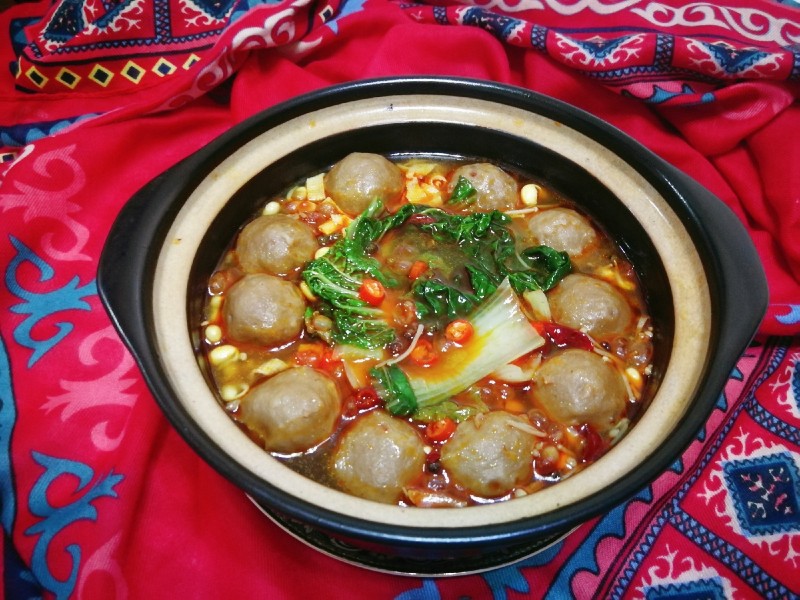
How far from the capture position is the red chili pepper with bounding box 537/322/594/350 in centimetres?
255

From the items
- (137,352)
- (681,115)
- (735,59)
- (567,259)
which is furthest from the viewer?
(681,115)

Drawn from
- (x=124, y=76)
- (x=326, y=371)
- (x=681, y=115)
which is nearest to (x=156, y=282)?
(x=326, y=371)

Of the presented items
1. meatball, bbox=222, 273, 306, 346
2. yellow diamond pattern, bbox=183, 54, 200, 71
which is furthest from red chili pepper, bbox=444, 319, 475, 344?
yellow diamond pattern, bbox=183, 54, 200, 71

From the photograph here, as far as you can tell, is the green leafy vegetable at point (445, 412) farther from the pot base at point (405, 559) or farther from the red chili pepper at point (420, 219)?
the red chili pepper at point (420, 219)

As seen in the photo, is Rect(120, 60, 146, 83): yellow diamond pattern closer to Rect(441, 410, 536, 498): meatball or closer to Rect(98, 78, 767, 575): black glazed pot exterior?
Rect(98, 78, 767, 575): black glazed pot exterior

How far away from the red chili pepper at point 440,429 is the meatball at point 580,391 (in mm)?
347

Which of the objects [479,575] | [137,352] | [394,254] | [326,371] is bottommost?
[479,575]

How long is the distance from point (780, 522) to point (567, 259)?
130 centimetres

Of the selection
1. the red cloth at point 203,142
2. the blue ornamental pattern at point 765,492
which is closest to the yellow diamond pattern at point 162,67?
the red cloth at point 203,142

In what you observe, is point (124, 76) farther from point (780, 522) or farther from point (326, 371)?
point (780, 522)

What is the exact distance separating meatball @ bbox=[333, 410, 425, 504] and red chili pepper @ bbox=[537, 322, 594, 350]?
0.73 metres

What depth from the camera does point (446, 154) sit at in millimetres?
3195

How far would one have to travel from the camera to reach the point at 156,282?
2299 mm

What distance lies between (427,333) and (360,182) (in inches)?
29.9
